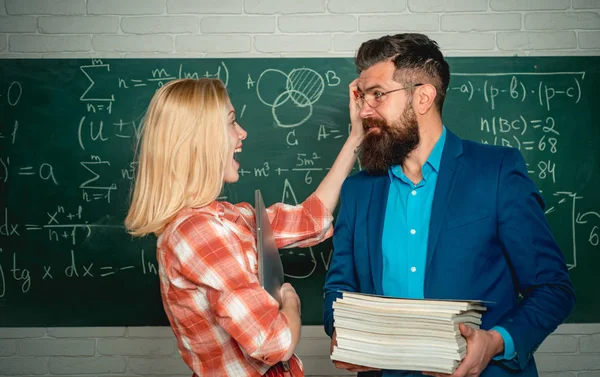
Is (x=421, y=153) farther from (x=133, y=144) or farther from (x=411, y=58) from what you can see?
(x=133, y=144)

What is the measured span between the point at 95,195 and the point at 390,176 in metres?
1.81

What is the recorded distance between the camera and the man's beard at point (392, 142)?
172 centimetres

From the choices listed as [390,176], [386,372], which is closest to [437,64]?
[390,176]

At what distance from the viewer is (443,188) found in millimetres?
1597

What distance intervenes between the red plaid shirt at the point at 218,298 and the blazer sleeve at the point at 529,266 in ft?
1.80

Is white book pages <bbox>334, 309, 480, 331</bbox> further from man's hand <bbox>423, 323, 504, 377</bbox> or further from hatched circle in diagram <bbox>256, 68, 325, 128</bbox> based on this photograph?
hatched circle in diagram <bbox>256, 68, 325, 128</bbox>

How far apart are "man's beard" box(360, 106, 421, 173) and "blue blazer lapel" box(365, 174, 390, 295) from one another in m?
0.04

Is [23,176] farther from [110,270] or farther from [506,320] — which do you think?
[506,320]

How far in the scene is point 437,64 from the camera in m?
1.80

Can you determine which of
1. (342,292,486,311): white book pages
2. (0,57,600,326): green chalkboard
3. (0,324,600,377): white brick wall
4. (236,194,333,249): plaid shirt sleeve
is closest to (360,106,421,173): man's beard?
(236,194,333,249): plaid shirt sleeve

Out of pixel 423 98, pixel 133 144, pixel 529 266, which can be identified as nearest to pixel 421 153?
pixel 423 98

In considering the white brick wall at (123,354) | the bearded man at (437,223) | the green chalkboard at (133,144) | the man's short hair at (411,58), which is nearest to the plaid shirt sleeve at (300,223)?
the bearded man at (437,223)

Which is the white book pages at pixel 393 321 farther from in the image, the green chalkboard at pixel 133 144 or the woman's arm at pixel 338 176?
the green chalkboard at pixel 133 144

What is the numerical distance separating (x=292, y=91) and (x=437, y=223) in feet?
5.33
